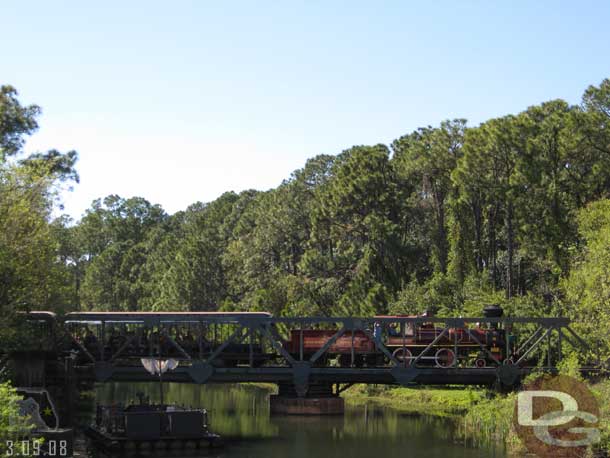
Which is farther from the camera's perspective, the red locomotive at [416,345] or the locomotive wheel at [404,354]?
the red locomotive at [416,345]

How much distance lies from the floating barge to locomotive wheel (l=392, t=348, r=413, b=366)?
12.3 m

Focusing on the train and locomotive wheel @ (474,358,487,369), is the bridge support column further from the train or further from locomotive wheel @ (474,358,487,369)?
locomotive wheel @ (474,358,487,369)

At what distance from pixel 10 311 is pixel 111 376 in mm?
9522

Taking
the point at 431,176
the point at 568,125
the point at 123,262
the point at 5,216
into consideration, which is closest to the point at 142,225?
the point at 123,262

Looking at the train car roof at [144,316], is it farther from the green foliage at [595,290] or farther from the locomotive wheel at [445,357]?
the green foliage at [595,290]

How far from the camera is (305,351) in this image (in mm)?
52469

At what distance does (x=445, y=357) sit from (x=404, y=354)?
9.95 ft

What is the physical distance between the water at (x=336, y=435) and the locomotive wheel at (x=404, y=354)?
3314mm

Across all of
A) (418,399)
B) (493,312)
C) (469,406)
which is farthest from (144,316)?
(418,399)

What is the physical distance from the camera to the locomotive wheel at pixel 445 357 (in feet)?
168

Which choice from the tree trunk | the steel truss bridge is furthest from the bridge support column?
the tree trunk

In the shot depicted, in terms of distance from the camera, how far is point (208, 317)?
4766 cm

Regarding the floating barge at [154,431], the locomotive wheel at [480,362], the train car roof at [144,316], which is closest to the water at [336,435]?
the floating barge at [154,431]

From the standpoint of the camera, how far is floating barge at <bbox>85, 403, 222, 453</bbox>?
3984 centimetres
